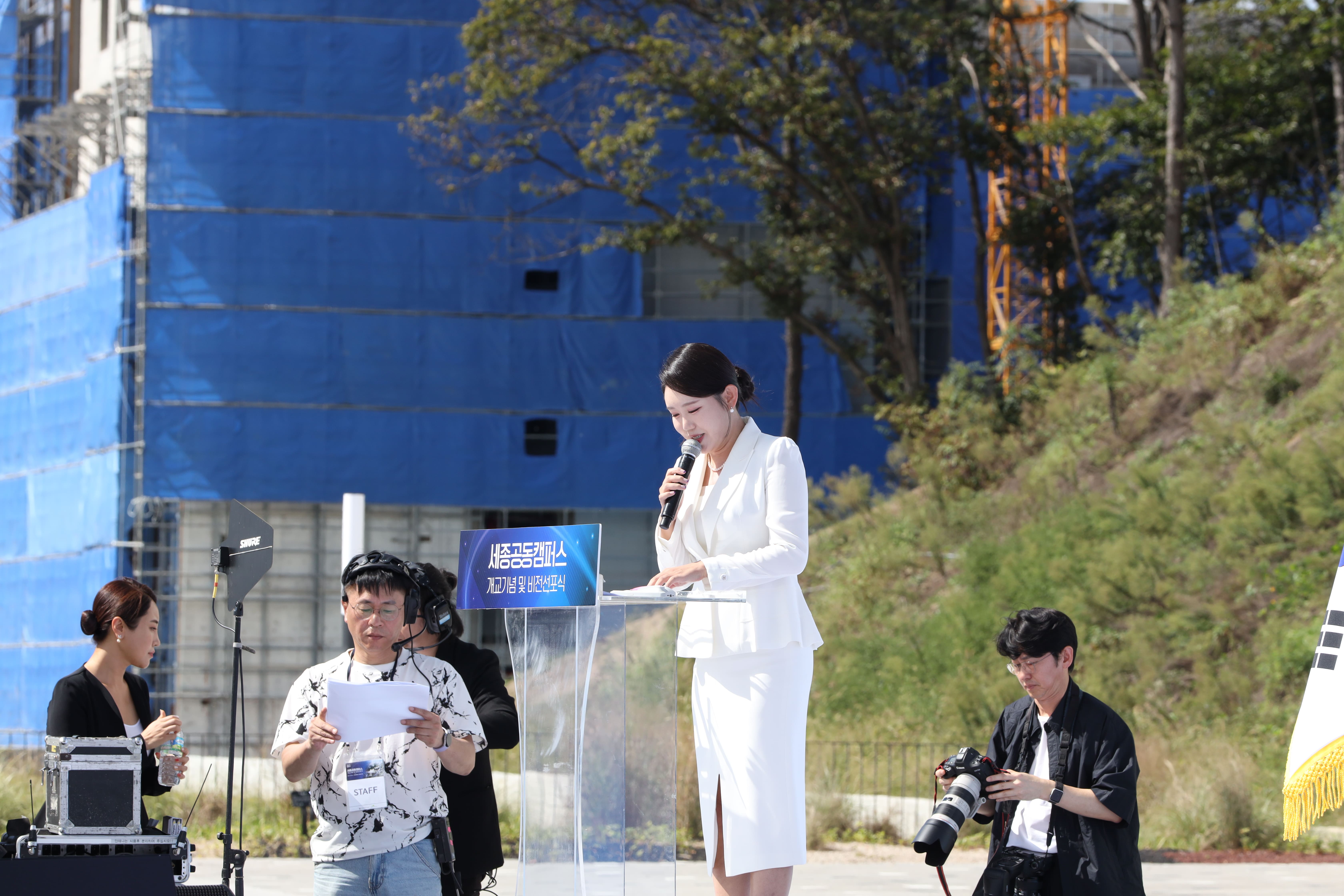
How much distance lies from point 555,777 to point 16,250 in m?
29.4

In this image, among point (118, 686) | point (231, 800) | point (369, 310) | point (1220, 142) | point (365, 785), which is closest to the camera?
point (365, 785)

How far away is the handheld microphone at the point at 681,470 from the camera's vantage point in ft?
15.3

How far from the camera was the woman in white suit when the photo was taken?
445 centimetres

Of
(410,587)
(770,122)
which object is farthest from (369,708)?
(770,122)

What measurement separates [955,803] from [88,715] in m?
2.80

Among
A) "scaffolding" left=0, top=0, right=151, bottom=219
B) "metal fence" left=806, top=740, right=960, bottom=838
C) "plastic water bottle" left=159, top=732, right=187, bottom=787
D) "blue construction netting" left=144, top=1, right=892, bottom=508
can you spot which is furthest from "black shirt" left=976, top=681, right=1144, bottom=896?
"scaffolding" left=0, top=0, right=151, bottom=219

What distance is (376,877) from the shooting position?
13.8ft

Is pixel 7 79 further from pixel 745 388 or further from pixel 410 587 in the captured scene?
pixel 410 587

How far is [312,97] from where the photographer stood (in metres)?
28.1

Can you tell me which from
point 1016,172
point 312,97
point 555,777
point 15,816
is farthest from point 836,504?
point 555,777

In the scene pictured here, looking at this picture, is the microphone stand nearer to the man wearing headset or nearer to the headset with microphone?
the man wearing headset

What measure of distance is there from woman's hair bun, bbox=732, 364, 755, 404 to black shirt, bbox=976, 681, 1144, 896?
121 cm

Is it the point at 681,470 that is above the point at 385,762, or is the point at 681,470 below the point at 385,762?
above

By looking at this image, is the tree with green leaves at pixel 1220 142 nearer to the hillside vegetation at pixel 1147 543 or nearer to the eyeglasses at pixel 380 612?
the hillside vegetation at pixel 1147 543
